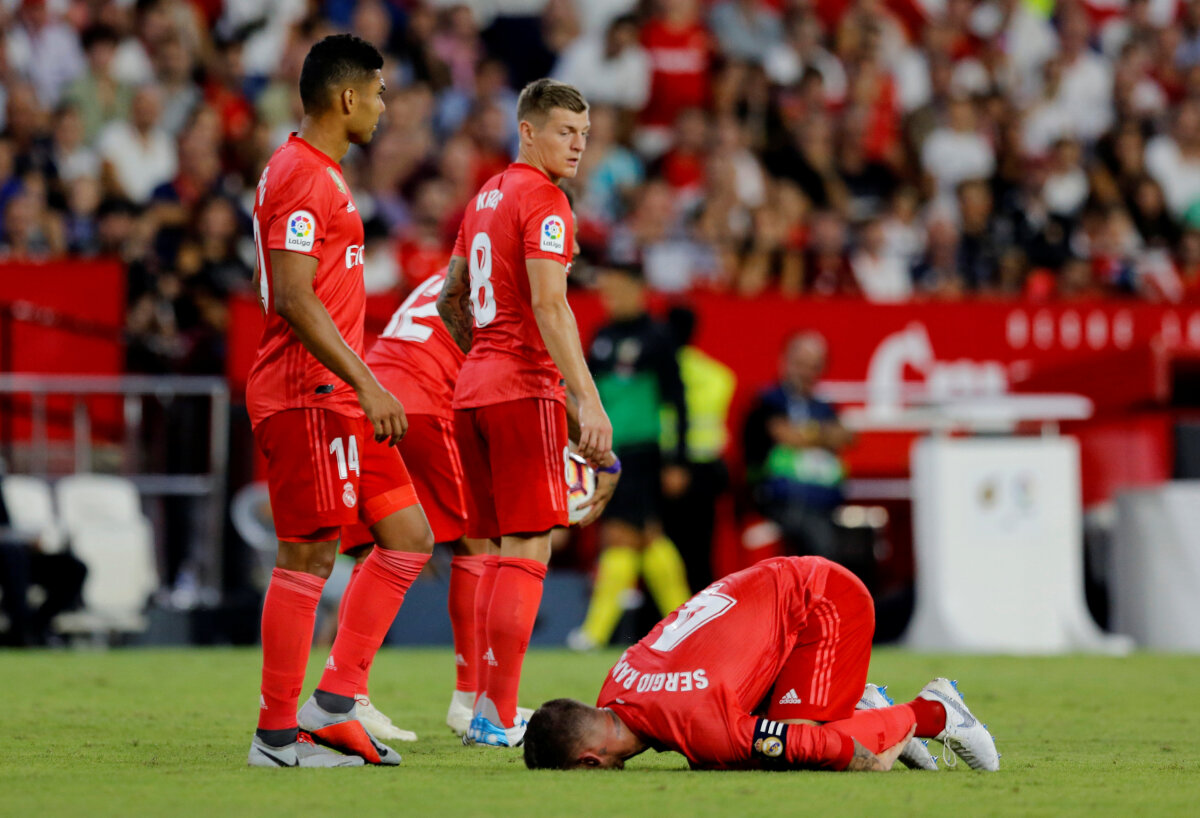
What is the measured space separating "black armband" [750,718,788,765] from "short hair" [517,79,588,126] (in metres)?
2.43

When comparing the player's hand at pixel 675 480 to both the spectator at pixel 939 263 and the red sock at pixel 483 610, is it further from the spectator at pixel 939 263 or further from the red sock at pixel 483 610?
the red sock at pixel 483 610

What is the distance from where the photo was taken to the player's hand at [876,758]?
5.30 metres

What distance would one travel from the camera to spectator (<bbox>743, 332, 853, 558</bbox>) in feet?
40.8

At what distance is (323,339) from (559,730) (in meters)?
1.37

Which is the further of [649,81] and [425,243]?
[649,81]

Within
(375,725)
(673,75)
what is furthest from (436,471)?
(673,75)

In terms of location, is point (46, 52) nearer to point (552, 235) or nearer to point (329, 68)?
point (552, 235)

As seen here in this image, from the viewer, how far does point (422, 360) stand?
7230mm

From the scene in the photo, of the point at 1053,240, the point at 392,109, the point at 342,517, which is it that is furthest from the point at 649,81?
the point at 342,517

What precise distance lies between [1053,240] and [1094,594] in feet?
13.5

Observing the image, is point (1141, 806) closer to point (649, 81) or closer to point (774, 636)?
point (774, 636)

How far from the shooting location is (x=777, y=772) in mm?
5309

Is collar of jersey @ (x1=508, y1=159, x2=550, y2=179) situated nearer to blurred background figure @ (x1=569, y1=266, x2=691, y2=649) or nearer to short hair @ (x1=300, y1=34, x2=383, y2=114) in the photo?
short hair @ (x1=300, y1=34, x2=383, y2=114)

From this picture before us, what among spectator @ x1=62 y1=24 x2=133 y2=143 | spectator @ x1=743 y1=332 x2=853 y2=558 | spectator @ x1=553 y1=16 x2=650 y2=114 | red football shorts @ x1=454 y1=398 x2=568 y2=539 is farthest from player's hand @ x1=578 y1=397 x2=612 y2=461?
spectator @ x1=553 y1=16 x2=650 y2=114
